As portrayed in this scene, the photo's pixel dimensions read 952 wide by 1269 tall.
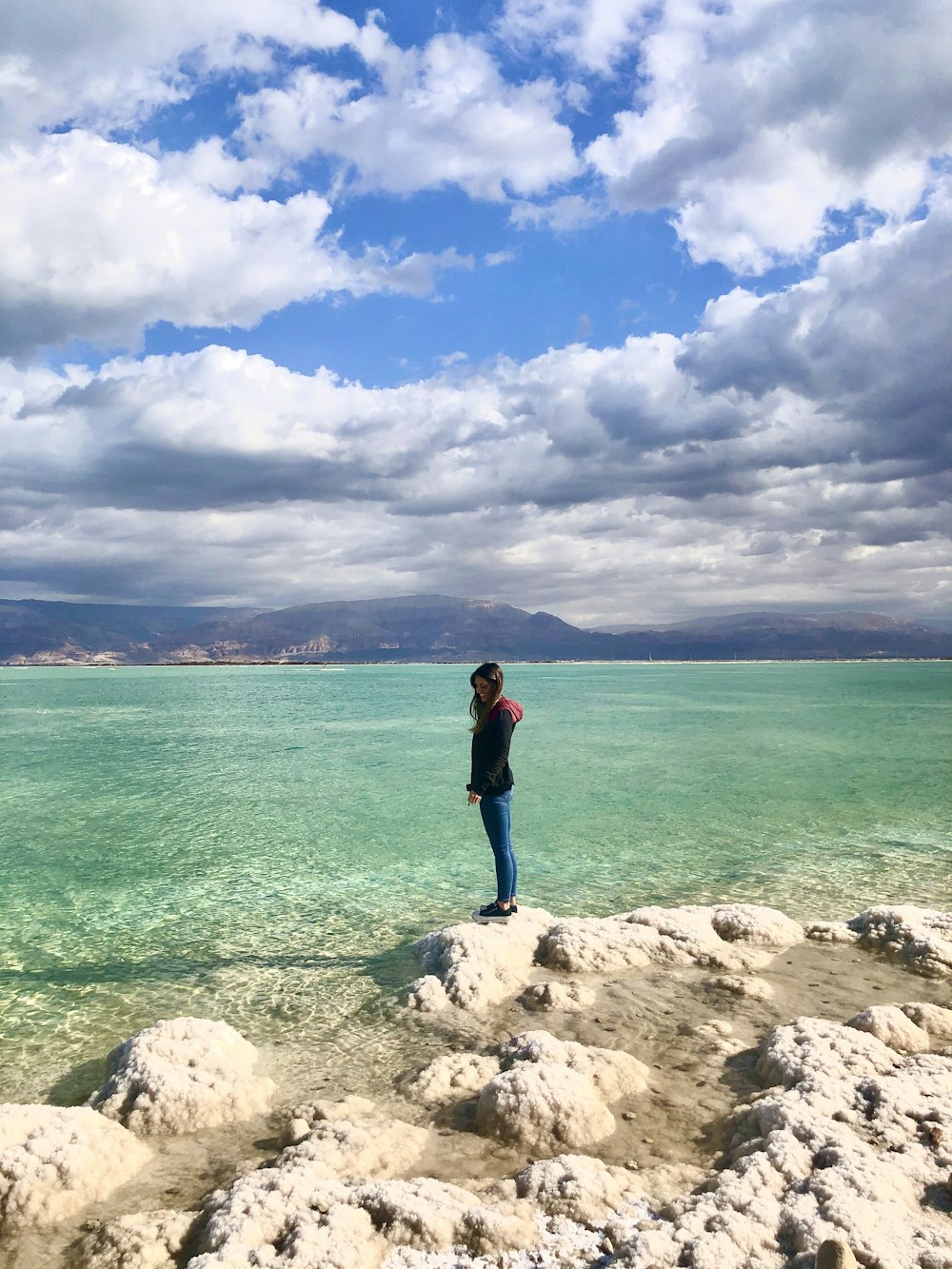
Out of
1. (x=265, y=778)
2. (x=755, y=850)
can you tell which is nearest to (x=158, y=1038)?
(x=755, y=850)

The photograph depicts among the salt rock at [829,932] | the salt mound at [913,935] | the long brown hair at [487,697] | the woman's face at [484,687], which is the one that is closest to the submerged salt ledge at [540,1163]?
the salt mound at [913,935]

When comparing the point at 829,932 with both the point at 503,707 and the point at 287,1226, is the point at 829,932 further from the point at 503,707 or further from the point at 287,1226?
the point at 287,1226

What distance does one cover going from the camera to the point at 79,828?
1540cm

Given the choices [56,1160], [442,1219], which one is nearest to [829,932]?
[442,1219]

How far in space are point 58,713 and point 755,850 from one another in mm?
48509

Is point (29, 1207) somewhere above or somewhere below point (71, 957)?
above

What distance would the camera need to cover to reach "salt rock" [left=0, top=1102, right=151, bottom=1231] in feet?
13.5

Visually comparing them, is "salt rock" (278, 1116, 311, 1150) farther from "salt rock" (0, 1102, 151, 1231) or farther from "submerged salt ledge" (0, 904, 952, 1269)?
"salt rock" (0, 1102, 151, 1231)

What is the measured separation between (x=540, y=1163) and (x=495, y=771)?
427 centimetres

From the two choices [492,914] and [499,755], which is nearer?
[499,755]

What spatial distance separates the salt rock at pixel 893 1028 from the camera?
18.4 ft

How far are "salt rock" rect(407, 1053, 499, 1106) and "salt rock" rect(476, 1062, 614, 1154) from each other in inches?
13.4

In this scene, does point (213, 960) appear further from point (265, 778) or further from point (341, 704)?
point (341, 704)

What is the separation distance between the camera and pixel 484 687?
8.36m
